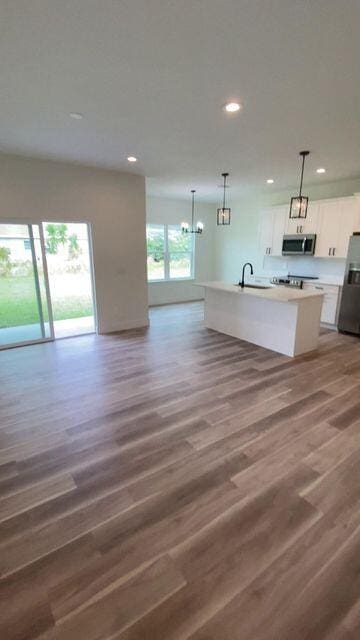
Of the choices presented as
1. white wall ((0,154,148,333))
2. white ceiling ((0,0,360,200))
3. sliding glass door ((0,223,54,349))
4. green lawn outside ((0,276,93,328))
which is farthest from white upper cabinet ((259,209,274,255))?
green lawn outside ((0,276,93,328))

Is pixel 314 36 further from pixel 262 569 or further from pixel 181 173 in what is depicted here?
pixel 181 173

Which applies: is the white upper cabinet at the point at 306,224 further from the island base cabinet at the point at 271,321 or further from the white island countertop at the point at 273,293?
the island base cabinet at the point at 271,321

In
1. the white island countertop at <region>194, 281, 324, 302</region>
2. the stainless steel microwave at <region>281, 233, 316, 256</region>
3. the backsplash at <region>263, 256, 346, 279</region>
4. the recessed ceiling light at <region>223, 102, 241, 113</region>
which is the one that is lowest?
the white island countertop at <region>194, 281, 324, 302</region>

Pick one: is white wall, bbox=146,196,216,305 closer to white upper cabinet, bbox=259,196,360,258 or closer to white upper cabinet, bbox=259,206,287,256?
white upper cabinet, bbox=259,206,287,256

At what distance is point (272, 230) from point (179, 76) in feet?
16.8

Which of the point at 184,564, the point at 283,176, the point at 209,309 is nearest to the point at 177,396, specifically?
the point at 184,564

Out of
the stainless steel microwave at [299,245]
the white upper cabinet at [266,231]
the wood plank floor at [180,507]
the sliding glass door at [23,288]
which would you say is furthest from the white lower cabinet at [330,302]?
the sliding glass door at [23,288]

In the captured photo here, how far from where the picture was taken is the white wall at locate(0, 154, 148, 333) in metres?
4.50

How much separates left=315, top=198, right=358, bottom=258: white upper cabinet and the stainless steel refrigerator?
29 cm

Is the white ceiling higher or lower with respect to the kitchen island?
higher

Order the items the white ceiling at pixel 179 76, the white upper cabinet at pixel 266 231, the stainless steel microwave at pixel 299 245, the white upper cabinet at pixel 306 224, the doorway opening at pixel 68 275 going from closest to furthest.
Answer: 1. the white ceiling at pixel 179 76
2. the white upper cabinet at pixel 306 224
3. the stainless steel microwave at pixel 299 245
4. the doorway opening at pixel 68 275
5. the white upper cabinet at pixel 266 231

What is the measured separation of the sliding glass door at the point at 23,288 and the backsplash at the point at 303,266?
540 cm

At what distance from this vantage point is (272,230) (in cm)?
693

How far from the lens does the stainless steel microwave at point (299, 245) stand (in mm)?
6137
